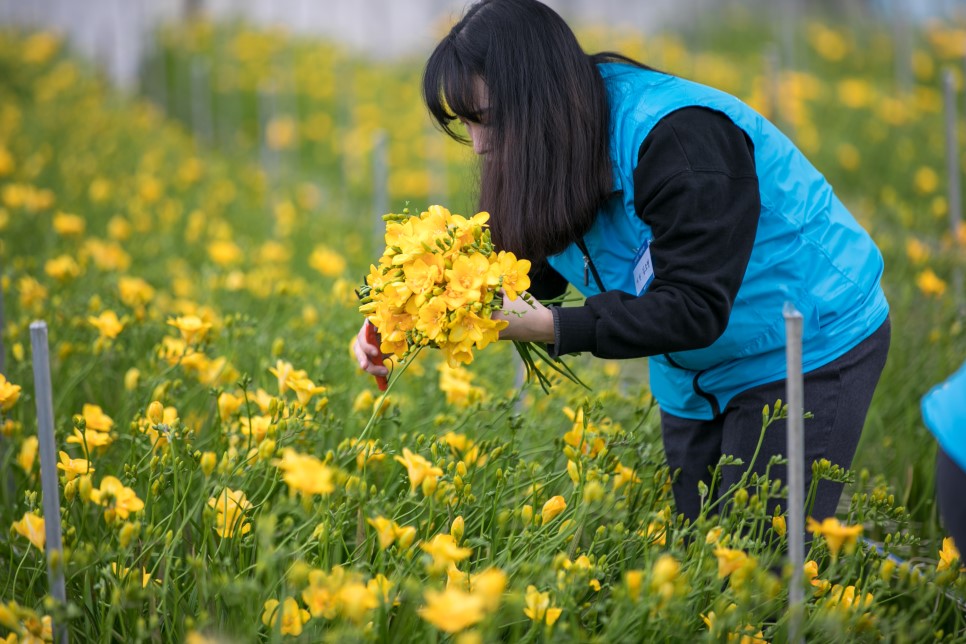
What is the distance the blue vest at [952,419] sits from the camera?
1136 millimetres

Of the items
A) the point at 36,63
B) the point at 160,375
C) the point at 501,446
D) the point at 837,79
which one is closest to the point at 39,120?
the point at 36,63

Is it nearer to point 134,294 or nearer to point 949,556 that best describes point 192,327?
point 134,294

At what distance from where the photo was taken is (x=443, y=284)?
1.33 meters

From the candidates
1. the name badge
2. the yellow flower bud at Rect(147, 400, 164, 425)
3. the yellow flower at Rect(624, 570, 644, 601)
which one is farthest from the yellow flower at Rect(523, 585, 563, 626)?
the yellow flower bud at Rect(147, 400, 164, 425)

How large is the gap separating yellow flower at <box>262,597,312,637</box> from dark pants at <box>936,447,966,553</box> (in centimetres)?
87

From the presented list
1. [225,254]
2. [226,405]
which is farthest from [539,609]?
[225,254]

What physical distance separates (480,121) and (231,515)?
2.44ft

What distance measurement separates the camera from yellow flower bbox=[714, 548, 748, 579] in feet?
3.99

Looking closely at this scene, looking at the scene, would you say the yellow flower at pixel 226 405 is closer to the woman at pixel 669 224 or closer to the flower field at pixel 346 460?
the flower field at pixel 346 460

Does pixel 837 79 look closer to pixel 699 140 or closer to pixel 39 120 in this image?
pixel 39 120

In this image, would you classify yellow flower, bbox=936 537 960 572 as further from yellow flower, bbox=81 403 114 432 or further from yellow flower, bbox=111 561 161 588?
yellow flower, bbox=81 403 114 432

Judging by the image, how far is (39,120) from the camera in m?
5.59

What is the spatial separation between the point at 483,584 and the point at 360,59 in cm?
906

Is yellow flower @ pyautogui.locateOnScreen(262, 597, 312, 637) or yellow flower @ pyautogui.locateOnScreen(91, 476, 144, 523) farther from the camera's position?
yellow flower @ pyautogui.locateOnScreen(91, 476, 144, 523)
